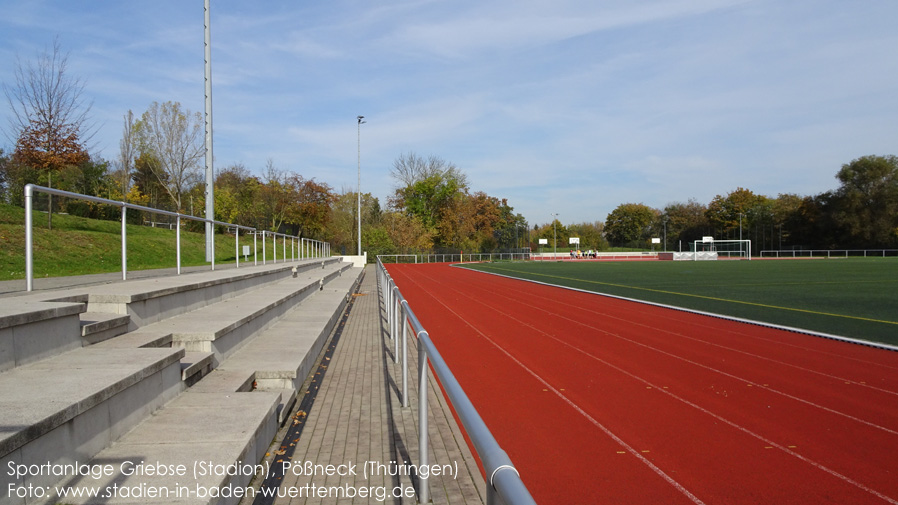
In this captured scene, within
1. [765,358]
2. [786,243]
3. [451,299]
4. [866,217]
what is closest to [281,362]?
[765,358]

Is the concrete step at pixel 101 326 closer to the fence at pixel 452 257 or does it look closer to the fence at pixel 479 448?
the fence at pixel 479 448

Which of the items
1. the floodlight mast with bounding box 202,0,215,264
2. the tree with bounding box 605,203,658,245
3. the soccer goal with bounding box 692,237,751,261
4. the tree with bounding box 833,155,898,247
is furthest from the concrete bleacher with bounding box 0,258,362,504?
the tree with bounding box 605,203,658,245

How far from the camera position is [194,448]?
338 cm

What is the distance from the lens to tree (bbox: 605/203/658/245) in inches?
4651

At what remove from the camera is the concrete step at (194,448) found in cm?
286

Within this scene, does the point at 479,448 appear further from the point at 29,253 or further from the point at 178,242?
the point at 178,242

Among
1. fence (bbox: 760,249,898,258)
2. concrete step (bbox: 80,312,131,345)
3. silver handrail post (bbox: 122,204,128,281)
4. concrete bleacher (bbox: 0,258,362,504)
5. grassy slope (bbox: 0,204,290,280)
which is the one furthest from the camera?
fence (bbox: 760,249,898,258)

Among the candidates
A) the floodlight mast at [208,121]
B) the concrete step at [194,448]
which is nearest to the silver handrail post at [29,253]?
the concrete step at [194,448]

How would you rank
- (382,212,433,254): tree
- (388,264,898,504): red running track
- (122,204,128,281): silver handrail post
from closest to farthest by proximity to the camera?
1. (388,264,898,504): red running track
2. (122,204,128,281): silver handrail post
3. (382,212,433,254): tree

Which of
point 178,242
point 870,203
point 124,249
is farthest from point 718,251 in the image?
point 124,249

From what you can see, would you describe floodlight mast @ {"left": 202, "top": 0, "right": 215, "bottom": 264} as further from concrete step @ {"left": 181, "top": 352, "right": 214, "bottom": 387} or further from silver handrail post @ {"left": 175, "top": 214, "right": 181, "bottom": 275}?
concrete step @ {"left": 181, "top": 352, "right": 214, "bottom": 387}

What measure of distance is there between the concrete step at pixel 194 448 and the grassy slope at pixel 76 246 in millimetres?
2806

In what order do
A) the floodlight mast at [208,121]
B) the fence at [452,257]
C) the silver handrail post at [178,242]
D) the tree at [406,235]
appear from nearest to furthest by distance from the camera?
the silver handrail post at [178,242] → the floodlight mast at [208,121] → the fence at [452,257] → the tree at [406,235]

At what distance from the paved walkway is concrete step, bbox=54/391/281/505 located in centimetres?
43
